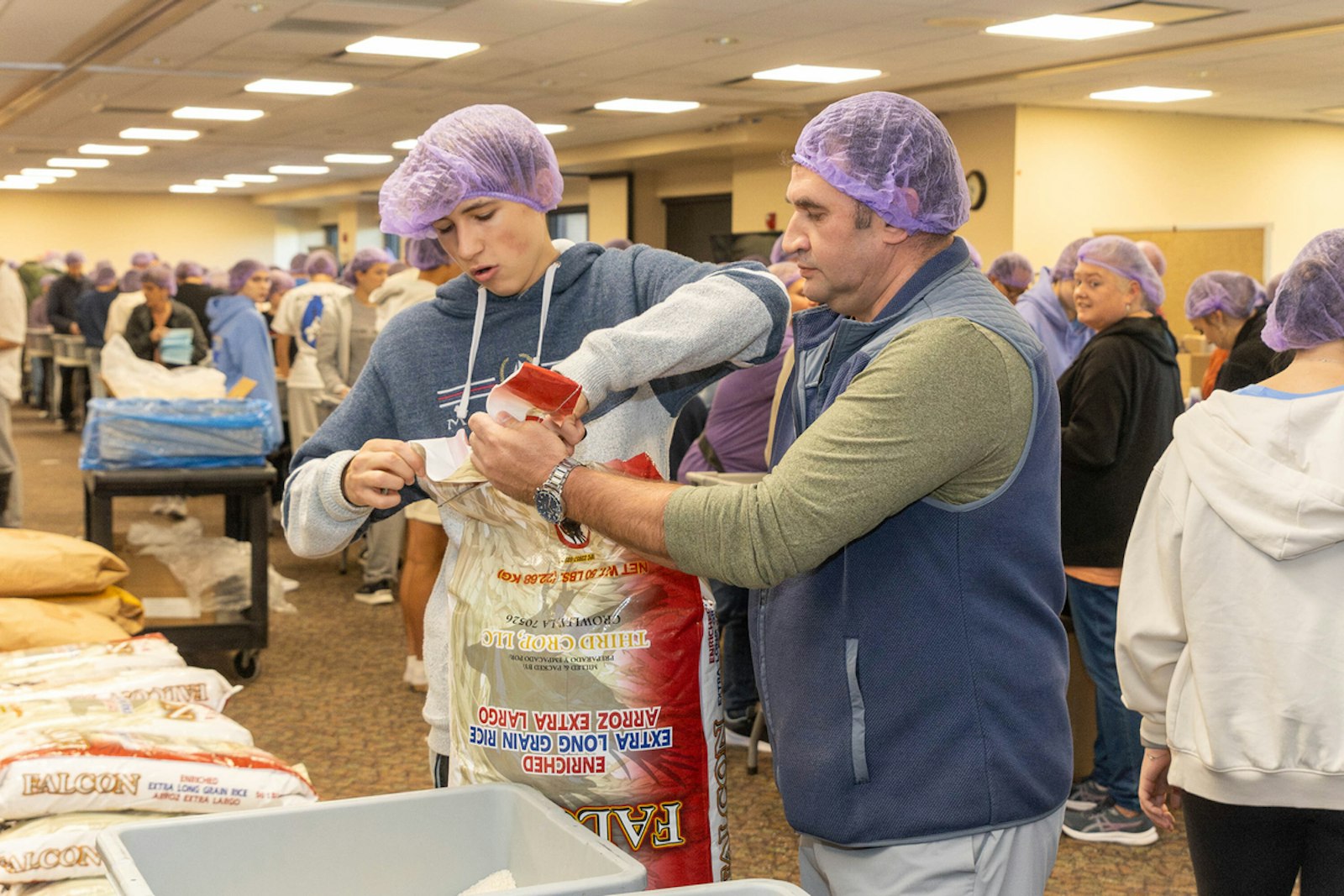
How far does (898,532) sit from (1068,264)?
406cm

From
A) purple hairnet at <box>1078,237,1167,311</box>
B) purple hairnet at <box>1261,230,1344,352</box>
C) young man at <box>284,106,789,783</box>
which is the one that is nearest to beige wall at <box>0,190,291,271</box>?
purple hairnet at <box>1078,237,1167,311</box>

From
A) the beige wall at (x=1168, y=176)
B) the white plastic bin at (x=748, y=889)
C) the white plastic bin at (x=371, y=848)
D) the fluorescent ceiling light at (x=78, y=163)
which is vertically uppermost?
the fluorescent ceiling light at (x=78, y=163)

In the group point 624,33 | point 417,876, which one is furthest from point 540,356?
point 624,33

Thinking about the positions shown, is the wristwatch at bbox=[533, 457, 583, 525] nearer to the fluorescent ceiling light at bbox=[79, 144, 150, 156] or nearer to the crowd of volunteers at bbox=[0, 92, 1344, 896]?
the crowd of volunteers at bbox=[0, 92, 1344, 896]

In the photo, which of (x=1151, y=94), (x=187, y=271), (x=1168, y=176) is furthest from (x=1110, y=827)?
(x=1168, y=176)

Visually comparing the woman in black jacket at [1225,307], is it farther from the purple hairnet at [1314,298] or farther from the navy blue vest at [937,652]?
the navy blue vest at [937,652]

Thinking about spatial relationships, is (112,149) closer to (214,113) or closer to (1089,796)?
(214,113)

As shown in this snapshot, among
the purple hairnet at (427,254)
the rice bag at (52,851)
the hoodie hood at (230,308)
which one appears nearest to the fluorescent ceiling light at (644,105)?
the hoodie hood at (230,308)

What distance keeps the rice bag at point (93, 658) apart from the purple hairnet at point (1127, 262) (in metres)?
2.75

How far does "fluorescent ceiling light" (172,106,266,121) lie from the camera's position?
12.9 meters

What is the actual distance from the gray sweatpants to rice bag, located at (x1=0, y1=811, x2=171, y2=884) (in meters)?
0.94

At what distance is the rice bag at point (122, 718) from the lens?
2039 mm

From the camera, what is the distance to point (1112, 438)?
3.64 m

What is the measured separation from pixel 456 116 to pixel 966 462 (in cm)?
83
